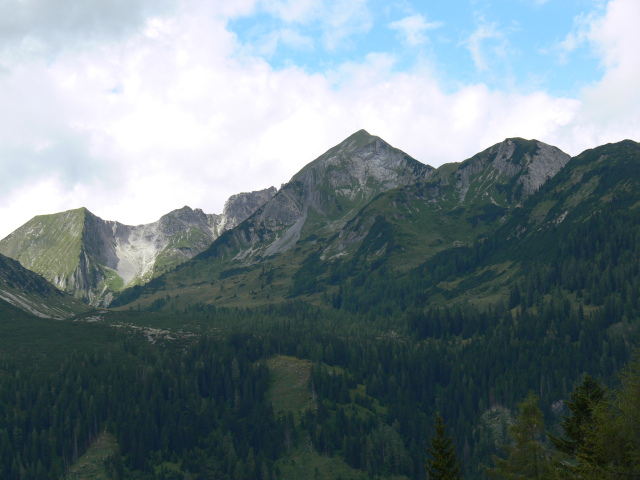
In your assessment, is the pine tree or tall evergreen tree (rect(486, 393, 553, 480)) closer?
tall evergreen tree (rect(486, 393, 553, 480))

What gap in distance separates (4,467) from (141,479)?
4543 cm

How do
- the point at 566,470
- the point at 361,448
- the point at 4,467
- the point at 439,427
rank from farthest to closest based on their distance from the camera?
the point at 361,448, the point at 4,467, the point at 439,427, the point at 566,470

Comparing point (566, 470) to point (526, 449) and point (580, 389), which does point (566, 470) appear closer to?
point (526, 449)

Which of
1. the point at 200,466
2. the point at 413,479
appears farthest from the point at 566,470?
the point at 200,466

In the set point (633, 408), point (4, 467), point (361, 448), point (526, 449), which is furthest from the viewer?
point (361, 448)

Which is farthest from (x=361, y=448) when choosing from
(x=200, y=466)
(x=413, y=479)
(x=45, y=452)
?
(x=45, y=452)

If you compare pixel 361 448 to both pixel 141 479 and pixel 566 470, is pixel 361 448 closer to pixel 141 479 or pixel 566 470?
pixel 141 479

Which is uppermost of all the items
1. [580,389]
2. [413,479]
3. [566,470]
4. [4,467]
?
[580,389]

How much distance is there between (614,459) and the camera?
1657 inches

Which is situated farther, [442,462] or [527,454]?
[442,462]

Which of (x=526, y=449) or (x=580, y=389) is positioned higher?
(x=580, y=389)

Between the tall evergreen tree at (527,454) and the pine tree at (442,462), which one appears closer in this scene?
the tall evergreen tree at (527,454)

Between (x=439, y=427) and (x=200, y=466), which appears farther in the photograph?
(x=200, y=466)

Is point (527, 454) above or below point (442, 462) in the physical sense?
above
